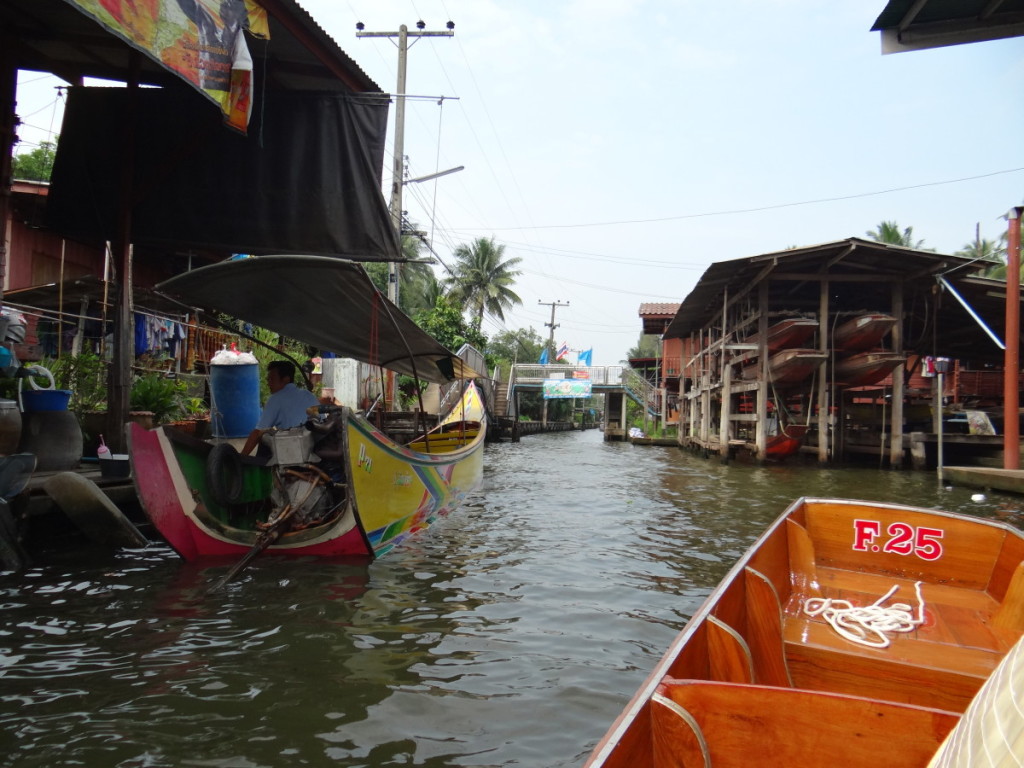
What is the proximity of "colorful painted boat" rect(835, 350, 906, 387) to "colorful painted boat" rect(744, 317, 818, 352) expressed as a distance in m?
1.11

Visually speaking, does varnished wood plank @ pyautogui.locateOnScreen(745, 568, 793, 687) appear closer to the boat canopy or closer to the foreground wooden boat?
the foreground wooden boat

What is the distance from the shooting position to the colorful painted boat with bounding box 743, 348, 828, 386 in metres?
14.6

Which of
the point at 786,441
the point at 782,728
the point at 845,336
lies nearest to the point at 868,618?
the point at 782,728

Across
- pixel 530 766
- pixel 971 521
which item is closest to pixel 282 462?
pixel 530 766

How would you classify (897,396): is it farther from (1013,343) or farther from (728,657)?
(728,657)

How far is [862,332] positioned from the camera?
14984 mm

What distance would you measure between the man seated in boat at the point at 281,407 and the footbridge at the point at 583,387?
24.6m

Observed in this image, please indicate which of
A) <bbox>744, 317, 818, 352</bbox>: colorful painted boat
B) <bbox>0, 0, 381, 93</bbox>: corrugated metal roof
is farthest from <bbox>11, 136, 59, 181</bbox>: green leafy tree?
<bbox>744, 317, 818, 352</bbox>: colorful painted boat

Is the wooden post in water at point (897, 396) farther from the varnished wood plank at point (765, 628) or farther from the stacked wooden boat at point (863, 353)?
the varnished wood plank at point (765, 628)

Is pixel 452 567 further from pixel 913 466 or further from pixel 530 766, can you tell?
pixel 913 466

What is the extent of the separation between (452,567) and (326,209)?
4600mm

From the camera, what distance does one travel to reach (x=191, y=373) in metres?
11.8

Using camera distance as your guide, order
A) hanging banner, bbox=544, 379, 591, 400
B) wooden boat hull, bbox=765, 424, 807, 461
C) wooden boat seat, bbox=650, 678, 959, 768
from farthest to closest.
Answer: hanging banner, bbox=544, 379, 591, 400 < wooden boat hull, bbox=765, 424, 807, 461 < wooden boat seat, bbox=650, 678, 959, 768

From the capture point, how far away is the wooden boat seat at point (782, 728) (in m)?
1.75
